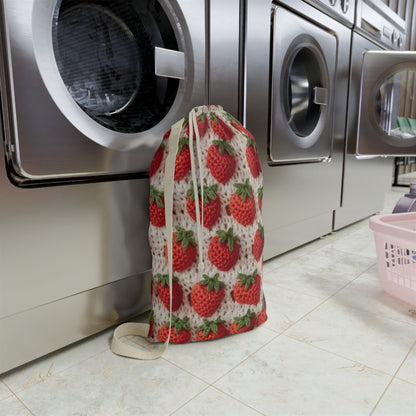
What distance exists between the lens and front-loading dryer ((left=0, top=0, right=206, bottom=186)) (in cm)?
63

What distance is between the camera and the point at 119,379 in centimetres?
70

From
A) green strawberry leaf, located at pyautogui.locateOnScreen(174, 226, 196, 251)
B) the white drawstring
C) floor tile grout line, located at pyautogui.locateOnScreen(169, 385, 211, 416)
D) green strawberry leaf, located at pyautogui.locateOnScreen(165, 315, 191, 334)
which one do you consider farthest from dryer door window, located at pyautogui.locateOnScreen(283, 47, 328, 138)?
floor tile grout line, located at pyautogui.locateOnScreen(169, 385, 211, 416)

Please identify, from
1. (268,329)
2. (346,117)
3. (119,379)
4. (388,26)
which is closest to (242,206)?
(268,329)

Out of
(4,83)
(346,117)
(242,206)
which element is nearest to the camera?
(4,83)

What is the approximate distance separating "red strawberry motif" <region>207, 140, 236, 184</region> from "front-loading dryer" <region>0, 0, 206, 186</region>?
0.55 ft

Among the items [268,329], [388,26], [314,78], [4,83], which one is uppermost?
[388,26]

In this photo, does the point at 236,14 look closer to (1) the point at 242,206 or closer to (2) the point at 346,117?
(1) the point at 242,206

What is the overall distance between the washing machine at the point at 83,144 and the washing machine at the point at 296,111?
0.22 m

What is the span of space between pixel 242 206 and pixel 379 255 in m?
0.50

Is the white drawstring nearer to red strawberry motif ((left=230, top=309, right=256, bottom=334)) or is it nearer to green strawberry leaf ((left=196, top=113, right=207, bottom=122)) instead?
green strawberry leaf ((left=196, top=113, right=207, bottom=122))

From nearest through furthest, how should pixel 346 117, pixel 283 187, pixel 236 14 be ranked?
pixel 236 14
pixel 283 187
pixel 346 117

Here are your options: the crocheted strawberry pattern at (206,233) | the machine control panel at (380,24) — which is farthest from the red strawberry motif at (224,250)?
the machine control panel at (380,24)

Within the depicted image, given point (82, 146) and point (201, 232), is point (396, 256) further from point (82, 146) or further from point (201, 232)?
point (82, 146)

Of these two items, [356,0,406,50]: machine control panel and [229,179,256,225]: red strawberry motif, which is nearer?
[229,179,256,225]: red strawberry motif
